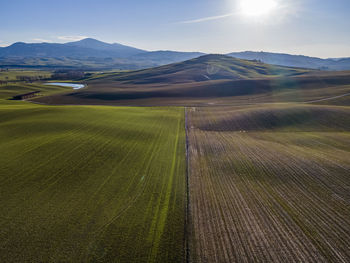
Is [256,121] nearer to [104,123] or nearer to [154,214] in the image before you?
[104,123]

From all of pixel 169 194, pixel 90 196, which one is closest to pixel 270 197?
pixel 169 194

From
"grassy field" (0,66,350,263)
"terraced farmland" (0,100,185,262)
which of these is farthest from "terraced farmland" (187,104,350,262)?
"terraced farmland" (0,100,185,262)

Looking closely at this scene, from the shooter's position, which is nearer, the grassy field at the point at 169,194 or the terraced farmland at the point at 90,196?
the terraced farmland at the point at 90,196

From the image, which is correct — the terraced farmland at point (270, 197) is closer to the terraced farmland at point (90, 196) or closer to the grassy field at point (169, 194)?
the grassy field at point (169, 194)

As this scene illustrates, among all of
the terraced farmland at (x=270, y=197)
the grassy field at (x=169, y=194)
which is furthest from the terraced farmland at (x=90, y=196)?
the terraced farmland at (x=270, y=197)

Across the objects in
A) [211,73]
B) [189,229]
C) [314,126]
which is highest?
[211,73]

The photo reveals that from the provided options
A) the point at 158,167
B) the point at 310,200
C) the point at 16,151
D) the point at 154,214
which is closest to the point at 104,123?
the point at 16,151

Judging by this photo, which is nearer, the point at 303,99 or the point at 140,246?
the point at 140,246

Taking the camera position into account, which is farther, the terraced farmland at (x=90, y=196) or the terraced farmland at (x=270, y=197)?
the terraced farmland at (x=270, y=197)
